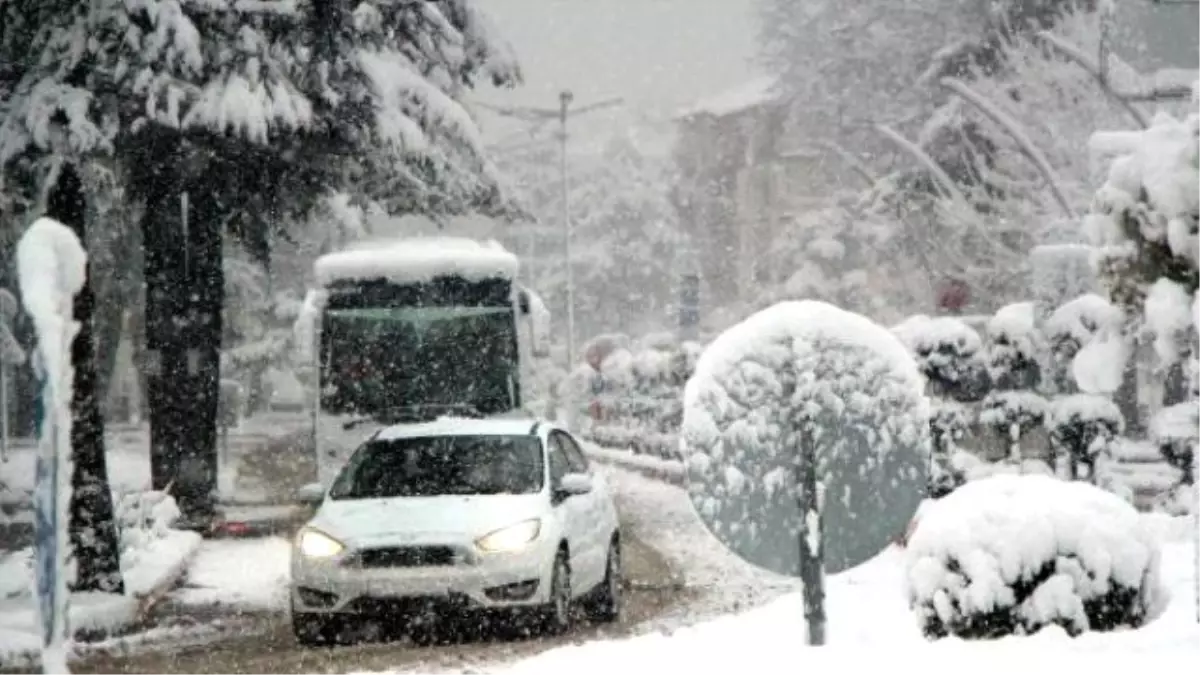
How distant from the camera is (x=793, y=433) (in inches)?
366

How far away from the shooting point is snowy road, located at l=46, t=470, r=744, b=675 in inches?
472

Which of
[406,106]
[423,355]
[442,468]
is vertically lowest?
[442,468]

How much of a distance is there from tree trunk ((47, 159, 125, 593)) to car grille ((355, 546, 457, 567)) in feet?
11.1

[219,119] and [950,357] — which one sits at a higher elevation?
[219,119]

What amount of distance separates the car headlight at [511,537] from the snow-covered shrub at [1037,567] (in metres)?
4.15

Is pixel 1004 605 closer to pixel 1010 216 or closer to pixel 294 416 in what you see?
pixel 1010 216

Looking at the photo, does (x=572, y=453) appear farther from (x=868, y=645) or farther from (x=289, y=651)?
(x=868, y=645)

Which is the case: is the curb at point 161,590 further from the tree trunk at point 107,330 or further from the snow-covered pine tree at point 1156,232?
the tree trunk at point 107,330

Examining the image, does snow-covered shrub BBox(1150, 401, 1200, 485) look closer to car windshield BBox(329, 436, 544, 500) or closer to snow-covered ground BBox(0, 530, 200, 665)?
car windshield BBox(329, 436, 544, 500)

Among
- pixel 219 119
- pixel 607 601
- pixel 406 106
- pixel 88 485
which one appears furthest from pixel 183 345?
pixel 607 601

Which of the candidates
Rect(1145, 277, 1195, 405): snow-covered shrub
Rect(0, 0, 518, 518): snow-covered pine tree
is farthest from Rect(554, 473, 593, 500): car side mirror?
Rect(0, 0, 518, 518): snow-covered pine tree

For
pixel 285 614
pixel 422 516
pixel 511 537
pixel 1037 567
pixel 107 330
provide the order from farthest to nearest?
pixel 107 330, pixel 285 614, pixel 422 516, pixel 511 537, pixel 1037 567

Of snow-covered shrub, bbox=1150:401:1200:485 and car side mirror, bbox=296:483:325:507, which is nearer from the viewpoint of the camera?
car side mirror, bbox=296:483:325:507

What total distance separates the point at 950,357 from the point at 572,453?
19.2 ft
